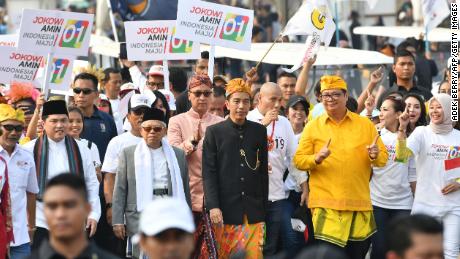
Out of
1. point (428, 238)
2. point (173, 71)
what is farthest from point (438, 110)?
point (428, 238)

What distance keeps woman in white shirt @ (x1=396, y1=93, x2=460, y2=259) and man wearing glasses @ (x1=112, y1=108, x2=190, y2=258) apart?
8.14 ft

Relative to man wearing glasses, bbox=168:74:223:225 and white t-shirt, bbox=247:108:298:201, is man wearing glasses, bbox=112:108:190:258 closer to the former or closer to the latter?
man wearing glasses, bbox=168:74:223:225

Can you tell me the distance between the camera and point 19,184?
12148mm

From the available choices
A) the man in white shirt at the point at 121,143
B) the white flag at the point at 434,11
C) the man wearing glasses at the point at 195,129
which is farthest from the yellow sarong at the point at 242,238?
the white flag at the point at 434,11

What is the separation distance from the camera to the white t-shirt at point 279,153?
45.4 ft

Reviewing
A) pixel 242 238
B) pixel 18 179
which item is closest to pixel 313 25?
pixel 242 238

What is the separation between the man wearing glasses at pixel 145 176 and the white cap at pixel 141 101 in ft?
1.97

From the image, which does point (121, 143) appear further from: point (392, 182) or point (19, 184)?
point (392, 182)

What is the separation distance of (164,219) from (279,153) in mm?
6885

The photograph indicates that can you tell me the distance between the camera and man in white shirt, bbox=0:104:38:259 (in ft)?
39.8

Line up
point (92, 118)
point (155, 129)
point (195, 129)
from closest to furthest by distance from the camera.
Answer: point (155, 129), point (195, 129), point (92, 118)

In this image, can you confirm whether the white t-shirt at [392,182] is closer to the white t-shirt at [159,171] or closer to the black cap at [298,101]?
the black cap at [298,101]

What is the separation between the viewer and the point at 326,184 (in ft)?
42.4

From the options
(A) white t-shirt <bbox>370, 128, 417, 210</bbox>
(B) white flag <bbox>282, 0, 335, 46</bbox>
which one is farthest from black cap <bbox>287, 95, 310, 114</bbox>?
(B) white flag <bbox>282, 0, 335, 46</bbox>
